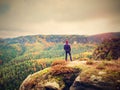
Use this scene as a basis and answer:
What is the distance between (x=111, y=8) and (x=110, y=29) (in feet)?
14.5

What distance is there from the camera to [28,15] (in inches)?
816

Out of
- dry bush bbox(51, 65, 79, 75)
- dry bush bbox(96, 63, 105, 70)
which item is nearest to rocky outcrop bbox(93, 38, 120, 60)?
dry bush bbox(96, 63, 105, 70)

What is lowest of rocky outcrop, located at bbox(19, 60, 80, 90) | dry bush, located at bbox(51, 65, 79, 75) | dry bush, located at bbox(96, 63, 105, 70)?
rocky outcrop, located at bbox(19, 60, 80, 90)

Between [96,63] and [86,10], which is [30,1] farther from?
[96,63]

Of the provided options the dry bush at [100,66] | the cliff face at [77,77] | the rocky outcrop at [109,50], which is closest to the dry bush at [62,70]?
the cliff face at [77,77]

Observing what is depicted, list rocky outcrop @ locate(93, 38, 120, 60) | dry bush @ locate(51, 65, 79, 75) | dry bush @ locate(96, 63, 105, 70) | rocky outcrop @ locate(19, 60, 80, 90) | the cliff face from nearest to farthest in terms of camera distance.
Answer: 1. the cliff face
2. dry bush @ locate(96, 63, 105, 70)
3. rocky outcrop @ locate(19, 60, 80, 90)
4. dry bush @ locate(51, 65, 79, 75)
5. rocky outcrop @ locate(93, 38, 120, 60)

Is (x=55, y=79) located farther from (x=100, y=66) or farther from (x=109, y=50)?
(x=109, y=50)

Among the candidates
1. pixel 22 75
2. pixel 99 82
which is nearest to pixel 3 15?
pixel 99 82

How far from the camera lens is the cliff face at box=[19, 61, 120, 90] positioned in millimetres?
12703

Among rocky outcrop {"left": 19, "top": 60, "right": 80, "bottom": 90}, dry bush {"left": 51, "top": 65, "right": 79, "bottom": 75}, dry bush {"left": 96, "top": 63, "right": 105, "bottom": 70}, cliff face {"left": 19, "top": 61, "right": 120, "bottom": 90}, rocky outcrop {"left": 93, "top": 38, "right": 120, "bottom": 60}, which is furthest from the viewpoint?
rocky outcrop {"left": 93, "top": 38, "right": 120, "bottom": 60}

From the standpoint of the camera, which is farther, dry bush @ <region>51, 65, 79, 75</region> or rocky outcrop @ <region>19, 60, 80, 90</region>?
dry bush @ <region>51, 65, 79, 75</region>

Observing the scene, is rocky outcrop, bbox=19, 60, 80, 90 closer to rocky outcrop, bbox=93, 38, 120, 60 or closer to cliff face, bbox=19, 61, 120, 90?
cliff face, bbox=19, 61, 120, 90

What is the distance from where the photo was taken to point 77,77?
544 inches

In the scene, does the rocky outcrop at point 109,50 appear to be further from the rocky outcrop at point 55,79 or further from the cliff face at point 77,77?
the rocky outcrop at point 55,79
